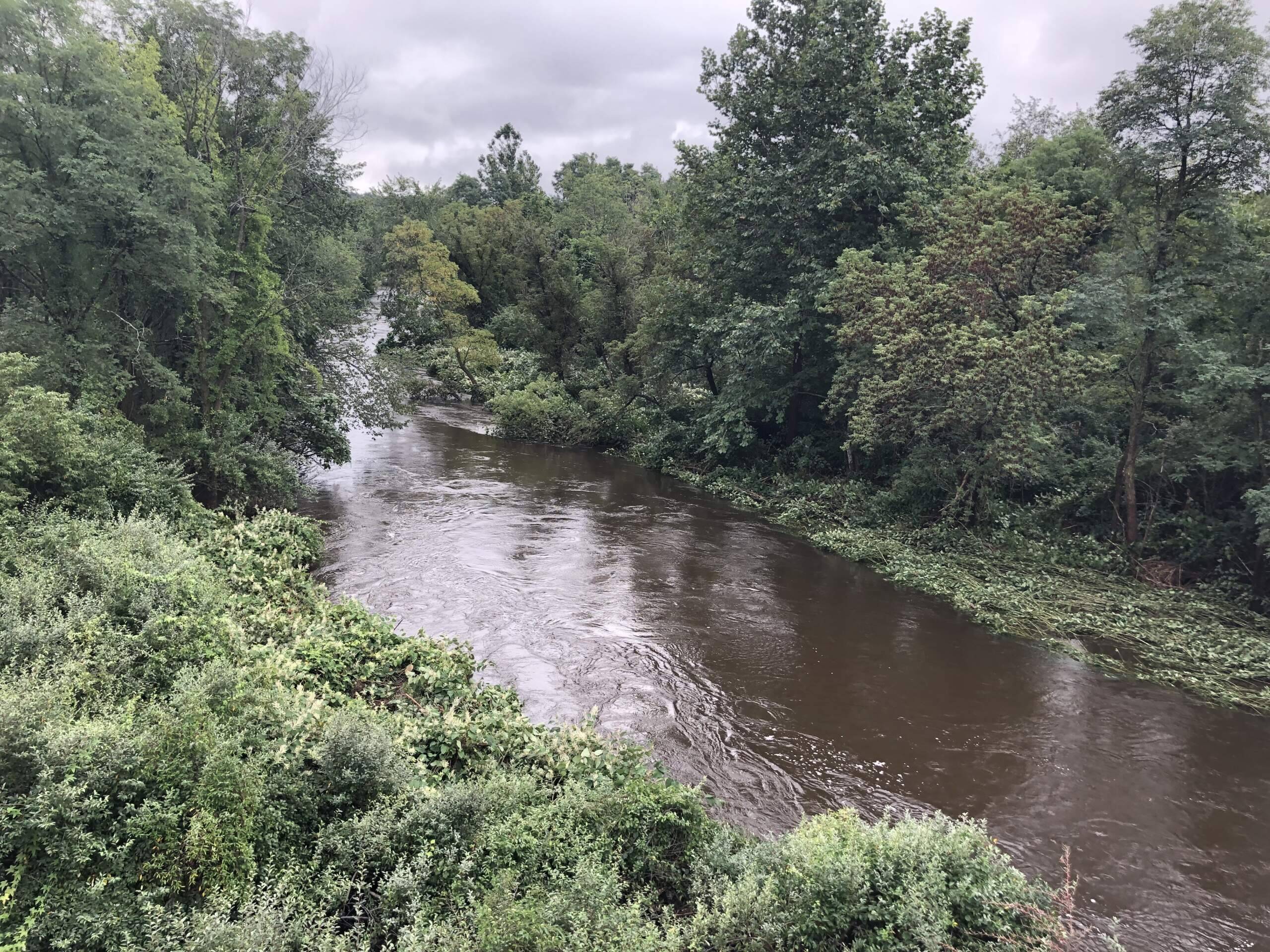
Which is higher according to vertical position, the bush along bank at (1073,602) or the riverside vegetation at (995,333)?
the riverside vegetation at (995,333)

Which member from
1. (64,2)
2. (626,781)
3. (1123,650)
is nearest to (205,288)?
(64,2)

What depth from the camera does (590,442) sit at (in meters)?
29.0

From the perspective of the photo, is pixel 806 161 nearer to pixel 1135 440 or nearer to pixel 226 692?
pixel 1135 440

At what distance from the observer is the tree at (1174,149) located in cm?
1252

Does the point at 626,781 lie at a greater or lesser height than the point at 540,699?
greater

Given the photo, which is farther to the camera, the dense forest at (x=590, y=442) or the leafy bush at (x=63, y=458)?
the leafy bush at (x=63, y=458)

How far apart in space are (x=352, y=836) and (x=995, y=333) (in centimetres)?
1419

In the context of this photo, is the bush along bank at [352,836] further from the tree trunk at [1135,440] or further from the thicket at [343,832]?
the tree trunk at [1135,440]

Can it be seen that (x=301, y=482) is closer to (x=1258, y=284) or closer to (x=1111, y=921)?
(x=1111, y=921)

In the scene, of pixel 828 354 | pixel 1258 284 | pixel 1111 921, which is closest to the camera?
pixel 1111 921

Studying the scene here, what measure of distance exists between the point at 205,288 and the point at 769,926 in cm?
1398

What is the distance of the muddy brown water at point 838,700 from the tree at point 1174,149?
6.94 m

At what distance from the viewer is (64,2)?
11547mm

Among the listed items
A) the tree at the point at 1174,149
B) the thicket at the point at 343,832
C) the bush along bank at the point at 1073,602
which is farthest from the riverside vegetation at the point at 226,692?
the tree at the point at 1174,149
